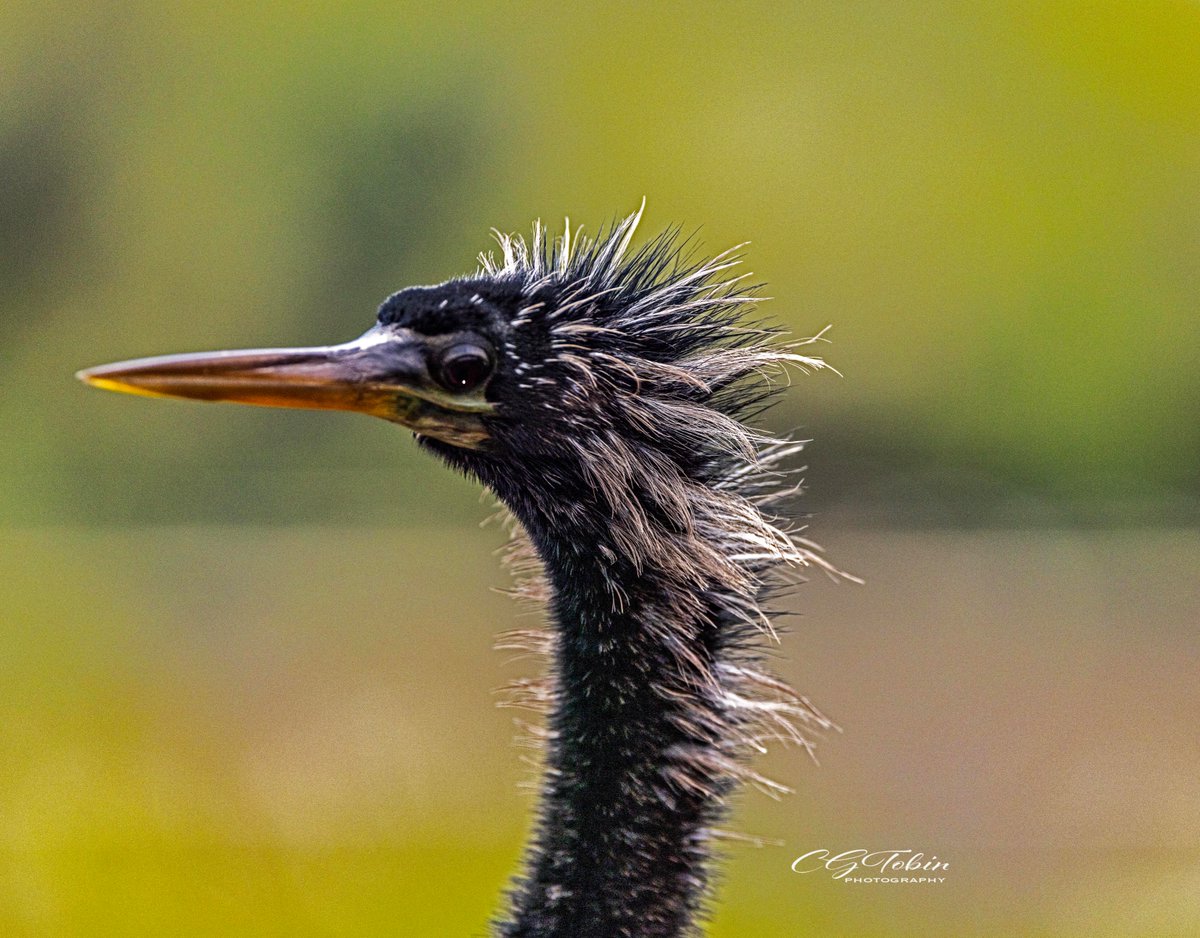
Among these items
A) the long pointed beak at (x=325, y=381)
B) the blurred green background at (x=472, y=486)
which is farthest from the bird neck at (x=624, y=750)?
the blurred green background at (x=472, y=486)

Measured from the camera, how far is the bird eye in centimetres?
118

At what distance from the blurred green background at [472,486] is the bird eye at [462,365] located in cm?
232

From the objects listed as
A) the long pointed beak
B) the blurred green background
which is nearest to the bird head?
the long pointed beak

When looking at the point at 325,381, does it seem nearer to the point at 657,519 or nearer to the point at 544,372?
the point at 544,372

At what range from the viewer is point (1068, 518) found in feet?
14.5

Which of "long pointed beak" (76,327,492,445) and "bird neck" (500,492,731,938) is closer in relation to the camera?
"long pointed beak" (76,327,492,445)

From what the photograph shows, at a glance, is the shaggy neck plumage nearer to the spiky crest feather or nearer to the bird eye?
the spiky crest feather

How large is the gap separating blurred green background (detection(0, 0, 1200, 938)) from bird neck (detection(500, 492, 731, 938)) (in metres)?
2.05

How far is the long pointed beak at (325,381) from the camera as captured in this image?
1.09 meters

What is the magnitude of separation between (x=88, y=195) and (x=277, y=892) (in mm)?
2294

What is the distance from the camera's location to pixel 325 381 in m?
1.13

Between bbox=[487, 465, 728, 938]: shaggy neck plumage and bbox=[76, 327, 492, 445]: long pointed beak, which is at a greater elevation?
bbox=[76, 327, 492, 445]: long pointed beak

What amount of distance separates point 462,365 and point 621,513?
211mm

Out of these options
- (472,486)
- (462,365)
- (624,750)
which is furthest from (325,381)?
(472,486)
